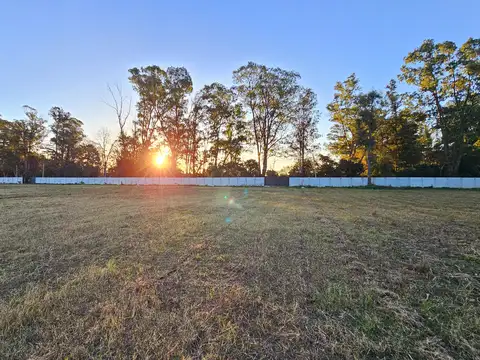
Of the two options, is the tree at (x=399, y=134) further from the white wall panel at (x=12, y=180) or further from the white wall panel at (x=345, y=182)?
the white wall panel at (x=12, y=180)

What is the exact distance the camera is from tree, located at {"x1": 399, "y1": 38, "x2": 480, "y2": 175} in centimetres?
2031

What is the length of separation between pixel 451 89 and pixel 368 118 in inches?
336

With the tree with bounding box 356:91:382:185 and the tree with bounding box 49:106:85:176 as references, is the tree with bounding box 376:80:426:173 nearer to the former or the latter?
the tree with bounding box 356:91:382:185

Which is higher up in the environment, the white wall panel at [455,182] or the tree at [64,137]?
the tree at [64,137]

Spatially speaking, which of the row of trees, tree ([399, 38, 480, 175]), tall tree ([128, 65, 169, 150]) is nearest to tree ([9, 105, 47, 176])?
tall tree ([128, 65, 169, 150])

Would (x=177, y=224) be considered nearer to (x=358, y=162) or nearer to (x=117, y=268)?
(x=117, y=268)

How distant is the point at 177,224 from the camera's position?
5.16 meters

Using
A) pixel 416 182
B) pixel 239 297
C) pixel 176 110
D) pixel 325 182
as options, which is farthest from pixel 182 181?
pixel 239 297

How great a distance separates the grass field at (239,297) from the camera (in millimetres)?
1392

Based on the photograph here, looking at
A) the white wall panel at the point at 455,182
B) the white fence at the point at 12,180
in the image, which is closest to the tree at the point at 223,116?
the white wall panel at the point at 455,182

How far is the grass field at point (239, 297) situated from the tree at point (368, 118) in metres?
20.9

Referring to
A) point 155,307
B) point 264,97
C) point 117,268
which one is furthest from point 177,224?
point 264,97

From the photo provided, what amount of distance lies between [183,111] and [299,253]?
30.6 metres

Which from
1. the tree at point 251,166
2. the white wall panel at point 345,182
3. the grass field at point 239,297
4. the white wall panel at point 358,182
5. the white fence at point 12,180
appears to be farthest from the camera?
the white fence at point 12,180
